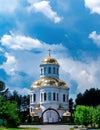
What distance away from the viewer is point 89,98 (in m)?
121

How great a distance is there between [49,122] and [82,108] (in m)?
24.2

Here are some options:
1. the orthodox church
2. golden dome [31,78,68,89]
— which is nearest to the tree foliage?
the orthodox church

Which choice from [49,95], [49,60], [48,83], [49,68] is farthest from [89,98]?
[48,83]

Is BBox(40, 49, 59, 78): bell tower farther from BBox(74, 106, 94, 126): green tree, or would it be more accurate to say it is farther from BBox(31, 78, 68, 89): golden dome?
BBox(74, 106, 94, 126): green tree

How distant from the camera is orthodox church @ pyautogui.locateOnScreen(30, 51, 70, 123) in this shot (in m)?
98.4

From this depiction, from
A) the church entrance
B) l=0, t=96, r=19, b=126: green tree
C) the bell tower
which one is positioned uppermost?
the bell tower

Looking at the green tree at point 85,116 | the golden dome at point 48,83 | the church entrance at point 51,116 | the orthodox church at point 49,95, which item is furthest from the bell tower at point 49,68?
the green tree at point 85,116

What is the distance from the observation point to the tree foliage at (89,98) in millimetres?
120250

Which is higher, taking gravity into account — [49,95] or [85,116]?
[49,95]

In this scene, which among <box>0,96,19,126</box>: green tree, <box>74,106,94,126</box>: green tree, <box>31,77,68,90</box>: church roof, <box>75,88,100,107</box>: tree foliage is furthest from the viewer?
<box>75,88,100,107</box>: tree foliage

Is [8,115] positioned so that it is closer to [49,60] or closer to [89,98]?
[49,60]

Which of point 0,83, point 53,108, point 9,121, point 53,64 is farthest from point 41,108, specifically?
point 9,121

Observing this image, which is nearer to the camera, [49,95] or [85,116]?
[85,116]

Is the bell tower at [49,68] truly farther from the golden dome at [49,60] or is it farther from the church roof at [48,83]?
the church roof at [48,83]
